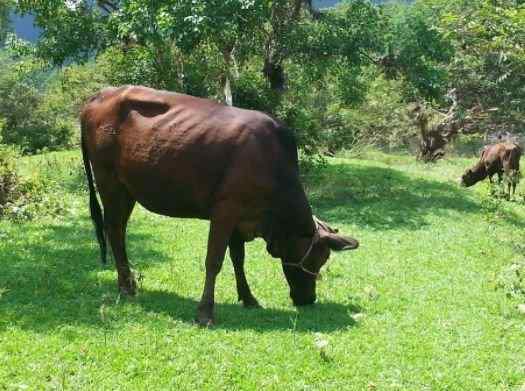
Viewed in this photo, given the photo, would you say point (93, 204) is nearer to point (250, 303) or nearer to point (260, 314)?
point (250, 303)

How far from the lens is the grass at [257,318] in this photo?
5.45 m

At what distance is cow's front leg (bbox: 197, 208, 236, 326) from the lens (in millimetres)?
6652

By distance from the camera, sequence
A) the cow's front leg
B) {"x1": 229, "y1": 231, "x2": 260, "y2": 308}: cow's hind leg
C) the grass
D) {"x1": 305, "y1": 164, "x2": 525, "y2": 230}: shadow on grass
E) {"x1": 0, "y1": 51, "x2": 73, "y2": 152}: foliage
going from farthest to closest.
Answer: {"x1": 0, "y1": 51, "x2": 73, "y2": 152}: foliage
{"x1": 305, "y1": 164, "x2": 525, "y2": 230}: shadow on grass
{"x1": 229, "y1": 231, "x2": 260, "y2": 308}: cow's hind leg
the cow's front leg
the grass

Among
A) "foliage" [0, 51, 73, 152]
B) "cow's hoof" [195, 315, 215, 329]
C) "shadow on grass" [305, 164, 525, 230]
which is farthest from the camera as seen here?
"foliage" [0, 51, 73, 152]

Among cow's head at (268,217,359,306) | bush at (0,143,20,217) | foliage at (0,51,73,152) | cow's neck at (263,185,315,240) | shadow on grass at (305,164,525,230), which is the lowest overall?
foliage at (0,51,73,152)

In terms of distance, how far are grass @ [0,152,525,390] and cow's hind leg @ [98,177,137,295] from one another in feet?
0.74

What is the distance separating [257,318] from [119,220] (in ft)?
7.00

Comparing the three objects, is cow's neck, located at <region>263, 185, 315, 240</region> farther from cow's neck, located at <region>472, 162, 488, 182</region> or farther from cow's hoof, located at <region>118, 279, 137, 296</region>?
cow's neck, located at <region>472, 162, 488, 182</region>

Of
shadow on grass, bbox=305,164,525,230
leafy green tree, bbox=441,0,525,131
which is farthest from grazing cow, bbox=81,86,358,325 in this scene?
leafy green tree, bbox=441,0,525,131

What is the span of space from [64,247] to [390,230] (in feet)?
21.4

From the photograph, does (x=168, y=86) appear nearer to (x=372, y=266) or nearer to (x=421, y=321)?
(x=372, y=266)

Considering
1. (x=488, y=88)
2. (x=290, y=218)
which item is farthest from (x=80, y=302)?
(x=488, y=88)

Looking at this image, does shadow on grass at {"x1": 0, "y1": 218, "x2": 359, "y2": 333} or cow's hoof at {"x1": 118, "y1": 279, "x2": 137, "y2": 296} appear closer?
shadow on grass at {"x1": 0, "y1": 218, "x2": 359, "y2": 333}

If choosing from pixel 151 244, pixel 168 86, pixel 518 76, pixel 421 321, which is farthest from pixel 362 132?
pixel 421 321
